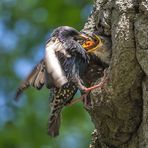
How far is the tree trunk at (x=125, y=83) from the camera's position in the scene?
3793 mm

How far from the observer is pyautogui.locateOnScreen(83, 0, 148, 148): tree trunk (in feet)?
12.4

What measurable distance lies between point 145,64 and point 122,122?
479mm

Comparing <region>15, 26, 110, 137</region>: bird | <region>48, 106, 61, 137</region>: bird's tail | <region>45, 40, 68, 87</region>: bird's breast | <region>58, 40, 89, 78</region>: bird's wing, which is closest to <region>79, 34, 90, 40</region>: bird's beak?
<region>15, 26, 110, 137</region>: bird

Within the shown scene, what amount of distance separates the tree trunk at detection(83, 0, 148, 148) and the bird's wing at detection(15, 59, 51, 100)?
33 cm

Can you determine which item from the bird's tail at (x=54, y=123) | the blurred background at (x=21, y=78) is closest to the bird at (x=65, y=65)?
the bird's tail at (x=54, y=123)

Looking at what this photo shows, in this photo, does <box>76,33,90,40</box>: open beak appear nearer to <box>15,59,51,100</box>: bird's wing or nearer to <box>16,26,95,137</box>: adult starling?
<box>16,26,95,137</box>: adult starling

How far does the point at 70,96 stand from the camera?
4.36 meters

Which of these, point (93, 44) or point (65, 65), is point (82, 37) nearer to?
point (93, 44)

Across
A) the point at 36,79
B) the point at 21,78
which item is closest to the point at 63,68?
the point at 36,79

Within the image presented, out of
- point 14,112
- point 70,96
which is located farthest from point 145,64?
point 14,112

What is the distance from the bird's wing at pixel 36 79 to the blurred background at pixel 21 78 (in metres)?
3.62

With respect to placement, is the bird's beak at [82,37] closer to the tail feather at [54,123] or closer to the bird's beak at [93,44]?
the bird's beak at [93,44]

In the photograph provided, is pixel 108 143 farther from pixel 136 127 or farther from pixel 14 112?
pixel 14 112

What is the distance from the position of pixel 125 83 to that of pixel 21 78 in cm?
493
